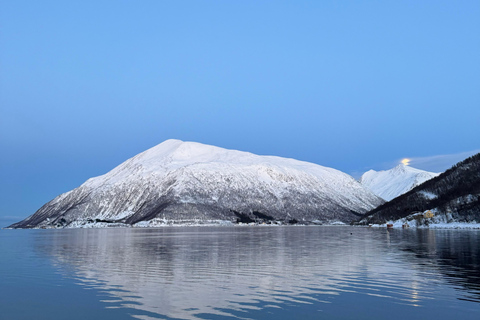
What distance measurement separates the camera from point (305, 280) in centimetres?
4281

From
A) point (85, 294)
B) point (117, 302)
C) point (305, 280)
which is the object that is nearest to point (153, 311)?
point (117, 302)

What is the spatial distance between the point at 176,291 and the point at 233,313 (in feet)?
31.1

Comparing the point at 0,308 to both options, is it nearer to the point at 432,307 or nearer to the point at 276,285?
the point at 276,285

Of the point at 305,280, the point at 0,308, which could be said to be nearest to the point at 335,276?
the point at 305,280

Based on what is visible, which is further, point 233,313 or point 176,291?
point 176,291

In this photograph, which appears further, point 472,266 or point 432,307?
point 472,266

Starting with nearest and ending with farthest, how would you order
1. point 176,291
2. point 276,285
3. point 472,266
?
1. point 176,291
2. point 276,285
3. point 472,266

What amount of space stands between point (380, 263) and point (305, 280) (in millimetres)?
18311

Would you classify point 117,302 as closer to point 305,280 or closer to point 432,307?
point 305,280

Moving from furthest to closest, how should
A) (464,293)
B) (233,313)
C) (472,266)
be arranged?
(472,266) → (464,293) → (233,313)

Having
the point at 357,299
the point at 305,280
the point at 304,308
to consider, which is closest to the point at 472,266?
the point at 305,280

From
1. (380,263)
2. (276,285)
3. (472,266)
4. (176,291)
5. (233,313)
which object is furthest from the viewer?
(380,263)

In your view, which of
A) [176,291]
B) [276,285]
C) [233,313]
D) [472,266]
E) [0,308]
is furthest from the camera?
[472,266]

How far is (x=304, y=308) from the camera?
3048 cm
